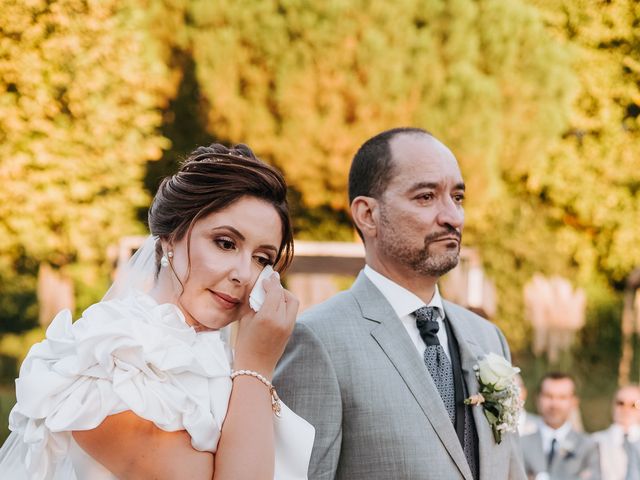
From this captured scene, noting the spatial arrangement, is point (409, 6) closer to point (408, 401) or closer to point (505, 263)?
point (505, 263)

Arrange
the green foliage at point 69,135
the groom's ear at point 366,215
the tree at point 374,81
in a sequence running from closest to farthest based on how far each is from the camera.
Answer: the groom's ear at point 366,215
the green foliage at point 69,135
the tree at point 374,81

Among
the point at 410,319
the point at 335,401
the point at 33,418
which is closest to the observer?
the point at 33,418

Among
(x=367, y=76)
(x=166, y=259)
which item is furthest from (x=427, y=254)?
(x=367, y=76)

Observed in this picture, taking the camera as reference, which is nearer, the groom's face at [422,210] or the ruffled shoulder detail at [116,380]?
the ruffled shoulder detail at [116,380]

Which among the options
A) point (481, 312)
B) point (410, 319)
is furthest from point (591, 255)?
point (410, 319)

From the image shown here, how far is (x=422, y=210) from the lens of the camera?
2811 millimetres

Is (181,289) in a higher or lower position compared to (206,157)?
lower

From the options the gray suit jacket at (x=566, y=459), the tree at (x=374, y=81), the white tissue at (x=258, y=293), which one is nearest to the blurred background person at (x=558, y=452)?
the gray suit jacket at (x=566, y=459)

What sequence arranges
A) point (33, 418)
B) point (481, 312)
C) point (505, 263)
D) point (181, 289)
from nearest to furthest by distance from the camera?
point (33, 418), point (181, 289), point (481, 312), point (505, 263)

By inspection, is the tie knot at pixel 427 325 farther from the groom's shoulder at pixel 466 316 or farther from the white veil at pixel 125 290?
the white veil at pixel 125 290

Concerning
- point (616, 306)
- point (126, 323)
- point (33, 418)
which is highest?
point (616, 306)

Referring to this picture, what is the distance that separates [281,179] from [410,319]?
771 millimetres

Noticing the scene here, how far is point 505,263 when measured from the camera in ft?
53.4

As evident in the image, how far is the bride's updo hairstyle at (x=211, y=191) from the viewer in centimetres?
225
